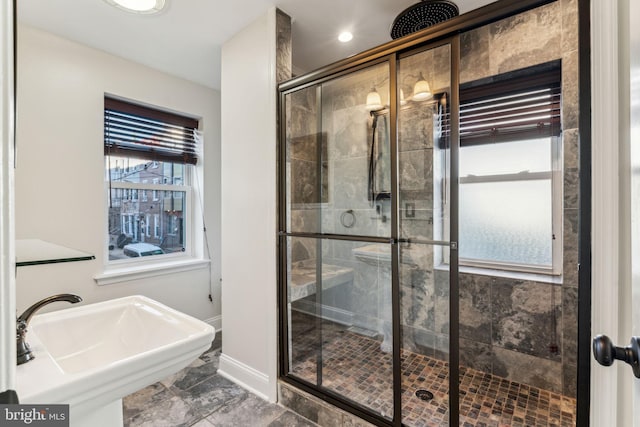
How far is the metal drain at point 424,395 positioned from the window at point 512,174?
1.02 meters

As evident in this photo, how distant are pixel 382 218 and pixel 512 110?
1.38 meters

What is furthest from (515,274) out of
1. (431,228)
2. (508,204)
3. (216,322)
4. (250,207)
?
(216,322)

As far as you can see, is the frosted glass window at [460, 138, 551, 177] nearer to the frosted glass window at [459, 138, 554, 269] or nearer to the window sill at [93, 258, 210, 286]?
the frosted glass window at [459, 138, 554, 269]

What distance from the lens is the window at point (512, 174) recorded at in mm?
1946

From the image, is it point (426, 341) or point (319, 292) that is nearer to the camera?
point (426, 341)

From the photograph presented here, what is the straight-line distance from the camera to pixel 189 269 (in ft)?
9.04

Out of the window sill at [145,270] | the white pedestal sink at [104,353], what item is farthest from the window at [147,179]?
the white pedestal sink at [104,353]

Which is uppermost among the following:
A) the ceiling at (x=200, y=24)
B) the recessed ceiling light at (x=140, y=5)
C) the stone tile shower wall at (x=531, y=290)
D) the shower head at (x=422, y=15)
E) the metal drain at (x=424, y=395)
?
the ceiling at (x=200, y=24)

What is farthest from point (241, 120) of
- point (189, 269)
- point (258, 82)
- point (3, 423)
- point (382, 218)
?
point (3, 423)

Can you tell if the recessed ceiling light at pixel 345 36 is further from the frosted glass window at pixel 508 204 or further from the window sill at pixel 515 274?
the window sill at pixel 515 274

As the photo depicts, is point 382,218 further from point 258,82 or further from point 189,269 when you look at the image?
point 189,269

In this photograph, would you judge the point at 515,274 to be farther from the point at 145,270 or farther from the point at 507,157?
the point at 145,270

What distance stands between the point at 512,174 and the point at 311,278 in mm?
1656

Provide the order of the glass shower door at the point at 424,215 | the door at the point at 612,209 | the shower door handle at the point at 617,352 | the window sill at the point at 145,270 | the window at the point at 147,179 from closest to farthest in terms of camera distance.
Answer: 1. the shower door handle at the point at 617,352
2. the door at the point at 612,209
3. the glass shower door at the point at 424,215
4. the window sill at the point at 145,270
5. the window at the point at 147,179
